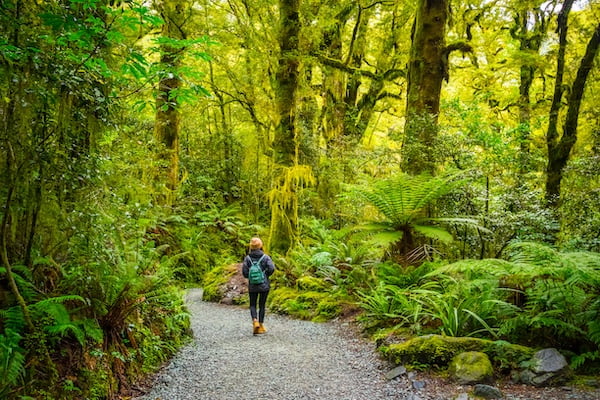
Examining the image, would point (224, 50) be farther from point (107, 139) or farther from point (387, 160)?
point (107, 139)

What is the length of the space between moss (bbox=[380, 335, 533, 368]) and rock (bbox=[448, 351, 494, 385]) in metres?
0.12

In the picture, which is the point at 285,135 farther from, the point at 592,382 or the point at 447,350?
the point at 592,382

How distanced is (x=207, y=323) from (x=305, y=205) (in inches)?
272

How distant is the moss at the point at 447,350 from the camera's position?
3.71m

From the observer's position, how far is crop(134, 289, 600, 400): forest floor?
3.59 meters

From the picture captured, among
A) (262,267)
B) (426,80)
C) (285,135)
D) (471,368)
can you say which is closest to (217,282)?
(262,267)

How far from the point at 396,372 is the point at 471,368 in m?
0.74

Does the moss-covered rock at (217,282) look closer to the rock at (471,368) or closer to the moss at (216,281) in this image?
the moss at (216,281)

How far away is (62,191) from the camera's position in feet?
10.8

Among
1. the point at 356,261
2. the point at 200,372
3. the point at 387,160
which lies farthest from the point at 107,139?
the point at 387,160

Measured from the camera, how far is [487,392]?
3.33 meters

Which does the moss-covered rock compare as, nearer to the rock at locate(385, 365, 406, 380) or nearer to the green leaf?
the green leaf

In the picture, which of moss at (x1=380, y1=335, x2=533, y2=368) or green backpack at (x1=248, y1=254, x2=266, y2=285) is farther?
green backpack at (x1=248, y1=254, x2=266, y2=285)

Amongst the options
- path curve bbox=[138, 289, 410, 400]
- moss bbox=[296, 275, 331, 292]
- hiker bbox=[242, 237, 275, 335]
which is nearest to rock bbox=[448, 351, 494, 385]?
path curve bbox=[138, 289, 410, 400]
